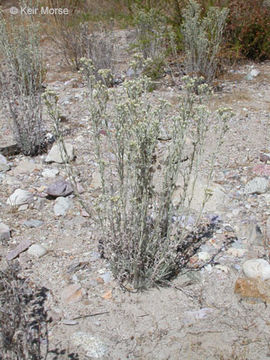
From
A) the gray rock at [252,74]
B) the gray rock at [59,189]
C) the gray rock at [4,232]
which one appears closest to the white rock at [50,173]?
the gray rock at [59,189]

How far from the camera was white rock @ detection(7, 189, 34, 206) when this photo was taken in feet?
10.7

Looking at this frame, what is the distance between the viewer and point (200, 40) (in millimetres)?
Result: 4871

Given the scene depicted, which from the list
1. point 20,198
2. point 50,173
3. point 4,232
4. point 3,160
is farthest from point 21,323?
point 3,160

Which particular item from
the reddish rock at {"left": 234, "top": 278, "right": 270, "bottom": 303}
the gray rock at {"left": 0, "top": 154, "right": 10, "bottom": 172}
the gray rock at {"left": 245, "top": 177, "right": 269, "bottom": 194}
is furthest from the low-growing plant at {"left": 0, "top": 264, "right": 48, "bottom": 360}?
the gray rock at {"left": 245, "top": 177, "right": 269, "bottom": 194}

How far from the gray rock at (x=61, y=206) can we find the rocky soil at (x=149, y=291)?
1cm

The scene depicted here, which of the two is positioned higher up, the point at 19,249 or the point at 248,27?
the point at 248,27

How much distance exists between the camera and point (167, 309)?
2.39 metres

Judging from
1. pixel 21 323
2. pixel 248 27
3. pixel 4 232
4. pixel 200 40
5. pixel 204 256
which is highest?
pixel 200 40

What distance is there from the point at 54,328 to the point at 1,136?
99.4 inches

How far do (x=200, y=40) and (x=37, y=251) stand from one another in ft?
11.3

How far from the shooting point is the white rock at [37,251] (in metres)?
2.74

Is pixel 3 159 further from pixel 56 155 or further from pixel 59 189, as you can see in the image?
pixel 59 189

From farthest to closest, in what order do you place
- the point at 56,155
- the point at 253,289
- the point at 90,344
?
the point at 56,155 → the point at 253,289 → the point at 90,344

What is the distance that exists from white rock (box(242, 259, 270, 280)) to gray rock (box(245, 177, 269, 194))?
88 centimetres
